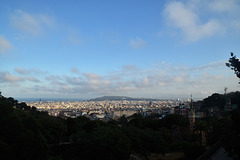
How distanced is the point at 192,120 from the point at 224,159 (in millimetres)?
17549

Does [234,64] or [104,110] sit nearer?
[234,64]

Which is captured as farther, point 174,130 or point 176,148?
point 174,130

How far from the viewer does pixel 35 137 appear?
8.82m

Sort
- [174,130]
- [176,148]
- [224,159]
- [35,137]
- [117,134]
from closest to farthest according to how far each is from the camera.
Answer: [224,159] < [35,137] < [117,134] < [176,148] < [174,130]

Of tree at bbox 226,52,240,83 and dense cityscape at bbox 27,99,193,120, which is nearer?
tree at bbox 226,52,240,83

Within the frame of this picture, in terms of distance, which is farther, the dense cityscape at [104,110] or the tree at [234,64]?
the dense cityscape at [104,110]

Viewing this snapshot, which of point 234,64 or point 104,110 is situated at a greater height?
point 234,64

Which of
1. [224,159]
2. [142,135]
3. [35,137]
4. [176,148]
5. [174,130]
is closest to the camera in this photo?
[224,159]

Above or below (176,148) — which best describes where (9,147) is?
above

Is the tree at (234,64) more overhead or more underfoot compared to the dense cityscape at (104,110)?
more overhead

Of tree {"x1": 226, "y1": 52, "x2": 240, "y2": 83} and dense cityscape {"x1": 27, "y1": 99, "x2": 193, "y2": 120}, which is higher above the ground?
tree {"x1": 226, "y1": 52, "x2": 240, "y2": 83}

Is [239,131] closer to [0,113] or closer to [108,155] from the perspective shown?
[108,155]

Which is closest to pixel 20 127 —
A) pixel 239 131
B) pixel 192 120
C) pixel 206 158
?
pixel 206 158

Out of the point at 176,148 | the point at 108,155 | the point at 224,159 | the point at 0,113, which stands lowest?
the point at 176,148
